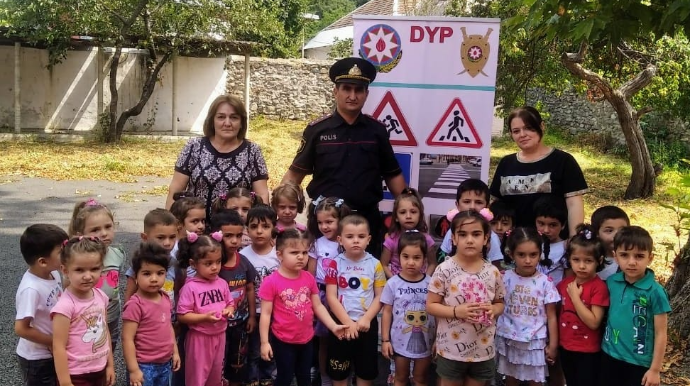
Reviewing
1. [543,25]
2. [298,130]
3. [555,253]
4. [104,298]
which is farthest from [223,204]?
[298,130]

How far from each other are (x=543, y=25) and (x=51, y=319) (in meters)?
3.34

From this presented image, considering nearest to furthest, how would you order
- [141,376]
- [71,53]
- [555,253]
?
[141,376] → [555,253] → [71,53]

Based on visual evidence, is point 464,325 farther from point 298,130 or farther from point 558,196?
point 298,130

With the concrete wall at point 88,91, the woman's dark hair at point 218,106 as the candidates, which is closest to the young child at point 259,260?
the woman's dark hair at point 218,106

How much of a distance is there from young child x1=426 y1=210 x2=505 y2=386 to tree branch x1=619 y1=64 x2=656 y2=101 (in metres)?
9.30

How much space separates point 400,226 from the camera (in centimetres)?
404

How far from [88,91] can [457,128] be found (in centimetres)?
1582

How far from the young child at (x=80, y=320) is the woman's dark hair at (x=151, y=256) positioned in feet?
0.78

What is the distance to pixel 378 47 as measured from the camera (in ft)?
16.0

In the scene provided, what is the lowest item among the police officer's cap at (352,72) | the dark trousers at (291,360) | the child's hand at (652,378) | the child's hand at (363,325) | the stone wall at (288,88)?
the dark trousers at (291,360)

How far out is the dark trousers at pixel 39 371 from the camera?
3.06 meters

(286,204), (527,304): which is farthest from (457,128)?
(527,304)

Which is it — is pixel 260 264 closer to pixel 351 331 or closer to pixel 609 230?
pixel 351 331

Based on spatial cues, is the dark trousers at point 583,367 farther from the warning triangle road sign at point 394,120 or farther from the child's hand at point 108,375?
the child's hand at point 108,375
